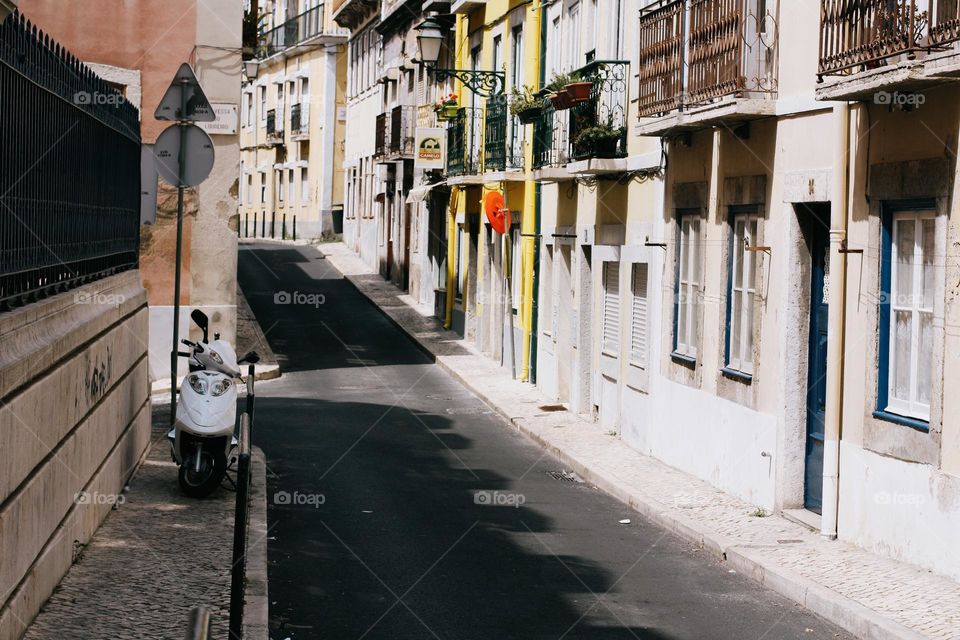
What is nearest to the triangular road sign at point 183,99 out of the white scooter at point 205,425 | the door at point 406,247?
the white scooter at point 205,425

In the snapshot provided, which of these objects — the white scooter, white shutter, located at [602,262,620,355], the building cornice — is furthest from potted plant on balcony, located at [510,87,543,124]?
the building cornice

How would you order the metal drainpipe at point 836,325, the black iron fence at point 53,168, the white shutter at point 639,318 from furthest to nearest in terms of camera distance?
1. the white shutter at point 639,318
2. the metal drainpipe at point 836,325
3. the black iron fence at point 53,168

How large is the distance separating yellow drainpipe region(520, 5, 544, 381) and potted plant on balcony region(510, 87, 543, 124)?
957mm

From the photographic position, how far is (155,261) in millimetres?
22531

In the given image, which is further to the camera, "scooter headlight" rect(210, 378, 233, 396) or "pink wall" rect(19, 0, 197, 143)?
"pink wall" rect(19, 0, 197, 143)

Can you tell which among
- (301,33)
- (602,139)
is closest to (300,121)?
(301,33)

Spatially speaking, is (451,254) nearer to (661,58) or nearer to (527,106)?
(527,106)

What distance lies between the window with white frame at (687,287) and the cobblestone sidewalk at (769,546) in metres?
1.40

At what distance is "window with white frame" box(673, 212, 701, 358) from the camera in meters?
15.1

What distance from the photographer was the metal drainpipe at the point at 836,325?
1114 centimetres

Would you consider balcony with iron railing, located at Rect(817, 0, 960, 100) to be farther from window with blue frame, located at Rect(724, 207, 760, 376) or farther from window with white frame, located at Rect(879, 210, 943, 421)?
window with blue frame, located at Rect(724, 207, 760, 376)

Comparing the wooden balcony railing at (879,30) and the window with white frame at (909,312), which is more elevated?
the wooden balcony railing at (879,30)

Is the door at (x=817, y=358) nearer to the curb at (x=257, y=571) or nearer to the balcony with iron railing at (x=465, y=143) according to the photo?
the curb at (x=257, y=571)

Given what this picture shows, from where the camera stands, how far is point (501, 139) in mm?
26234
